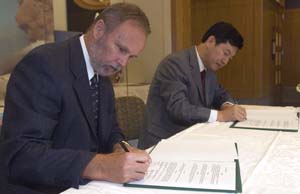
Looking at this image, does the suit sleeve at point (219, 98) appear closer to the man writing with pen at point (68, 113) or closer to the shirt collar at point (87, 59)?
the man writing with pen at point (68, 113)

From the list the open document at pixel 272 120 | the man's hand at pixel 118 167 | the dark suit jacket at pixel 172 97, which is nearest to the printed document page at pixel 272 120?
the open document at pixel 272 120

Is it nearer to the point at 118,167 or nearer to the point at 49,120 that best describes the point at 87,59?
the point at 49,120

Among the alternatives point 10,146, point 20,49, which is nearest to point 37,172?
point 10,146

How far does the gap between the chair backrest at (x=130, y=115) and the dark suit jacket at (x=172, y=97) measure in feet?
0.17

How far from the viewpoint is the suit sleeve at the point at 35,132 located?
Answer: 1024mm

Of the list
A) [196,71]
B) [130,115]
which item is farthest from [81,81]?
[196,71]

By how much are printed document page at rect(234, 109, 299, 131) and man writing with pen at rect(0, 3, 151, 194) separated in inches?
29.1

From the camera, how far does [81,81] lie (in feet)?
4.11

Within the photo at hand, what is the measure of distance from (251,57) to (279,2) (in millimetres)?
2204

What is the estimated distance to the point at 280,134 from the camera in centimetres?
165

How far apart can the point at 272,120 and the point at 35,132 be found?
4.21 feet

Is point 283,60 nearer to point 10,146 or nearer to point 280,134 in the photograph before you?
point 280,134

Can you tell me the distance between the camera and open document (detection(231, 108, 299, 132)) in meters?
1.78

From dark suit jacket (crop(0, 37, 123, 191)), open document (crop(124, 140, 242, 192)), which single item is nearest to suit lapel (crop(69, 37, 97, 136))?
dark suit jacket (crop(0, 37, 123, 191))
